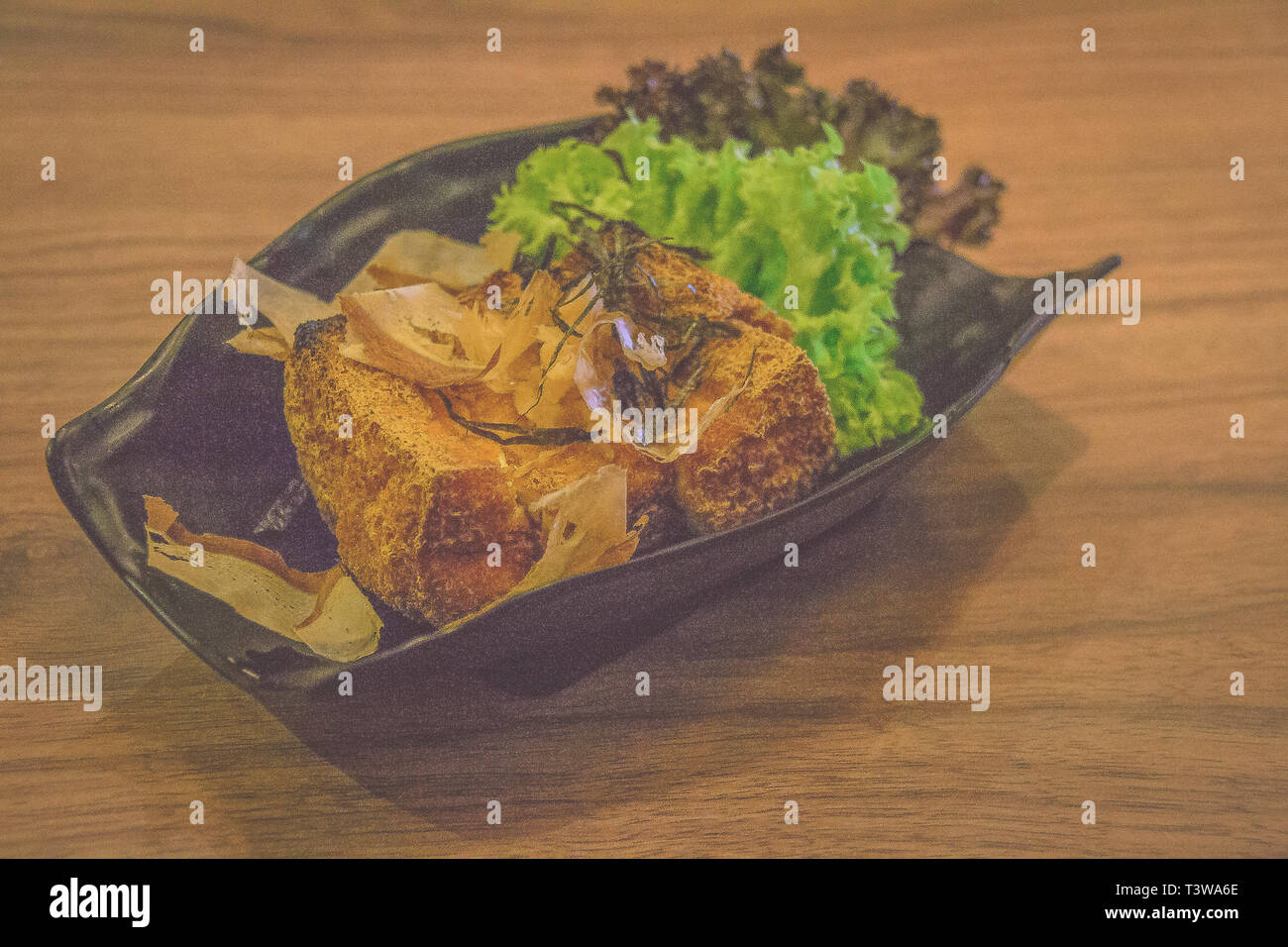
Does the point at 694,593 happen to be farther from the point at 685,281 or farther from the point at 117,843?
the point at 117,843

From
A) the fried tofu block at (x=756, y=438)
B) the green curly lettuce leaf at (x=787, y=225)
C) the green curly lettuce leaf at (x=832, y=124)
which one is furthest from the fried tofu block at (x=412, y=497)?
the green curly lettuce leaf at (x=832, y=124)

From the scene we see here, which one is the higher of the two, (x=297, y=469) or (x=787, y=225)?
(x=787, y=225)

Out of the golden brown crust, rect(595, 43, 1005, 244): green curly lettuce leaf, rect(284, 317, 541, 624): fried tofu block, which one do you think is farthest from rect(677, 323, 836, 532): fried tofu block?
rect(595, 43, 1005, 244): green curly lettuce leaf

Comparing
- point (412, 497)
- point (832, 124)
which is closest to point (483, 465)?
point (412, 497)

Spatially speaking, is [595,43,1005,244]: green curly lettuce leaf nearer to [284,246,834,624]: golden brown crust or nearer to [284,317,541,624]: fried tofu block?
[284,246,834,624]: golden brown crust

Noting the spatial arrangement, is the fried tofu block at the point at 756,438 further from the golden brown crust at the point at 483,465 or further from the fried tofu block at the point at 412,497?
the fried tofu block at the point at 412,497

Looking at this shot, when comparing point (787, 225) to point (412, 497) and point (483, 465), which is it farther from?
point (412, 497)

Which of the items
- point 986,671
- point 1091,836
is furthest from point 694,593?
point 1091,836
